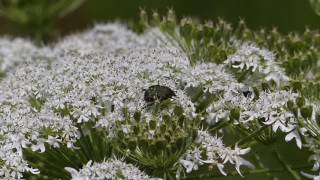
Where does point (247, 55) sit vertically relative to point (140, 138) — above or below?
above

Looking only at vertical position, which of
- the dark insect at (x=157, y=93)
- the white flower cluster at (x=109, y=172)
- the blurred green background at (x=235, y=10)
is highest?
the blurred green background at (x=235, y=10)

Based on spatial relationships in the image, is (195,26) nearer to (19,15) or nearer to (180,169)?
(180,169)

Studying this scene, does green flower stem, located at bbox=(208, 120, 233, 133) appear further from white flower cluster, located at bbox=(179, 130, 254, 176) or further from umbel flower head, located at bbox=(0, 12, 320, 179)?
white flower cluster, located at bbox=(179, 130, 254, 176)

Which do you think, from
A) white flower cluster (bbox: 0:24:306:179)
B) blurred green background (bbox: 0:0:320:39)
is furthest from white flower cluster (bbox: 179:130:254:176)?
blurred green background (bbox: 0:0:320:39)

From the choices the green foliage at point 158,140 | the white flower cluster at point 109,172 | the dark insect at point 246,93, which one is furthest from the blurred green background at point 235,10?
the white flower cluster at point 109,172

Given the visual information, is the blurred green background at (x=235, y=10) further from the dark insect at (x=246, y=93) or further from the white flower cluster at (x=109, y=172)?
the white flower cluster at (x=109, y=172)

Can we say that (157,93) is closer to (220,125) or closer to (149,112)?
(149,112)

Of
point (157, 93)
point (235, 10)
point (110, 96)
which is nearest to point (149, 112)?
point (157, 93)

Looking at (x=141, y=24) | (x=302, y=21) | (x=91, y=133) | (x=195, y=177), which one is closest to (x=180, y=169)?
(x=195, y=177)
